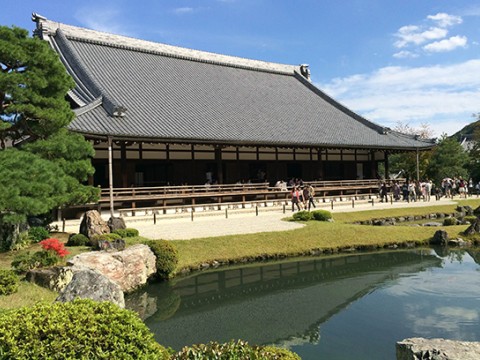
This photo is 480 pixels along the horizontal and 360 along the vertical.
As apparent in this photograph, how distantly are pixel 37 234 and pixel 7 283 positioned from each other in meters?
5.87

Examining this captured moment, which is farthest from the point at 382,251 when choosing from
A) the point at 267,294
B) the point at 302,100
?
the point at 302,100

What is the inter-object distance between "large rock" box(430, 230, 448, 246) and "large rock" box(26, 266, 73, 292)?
1486 centimetres

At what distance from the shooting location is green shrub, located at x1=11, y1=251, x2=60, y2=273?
11413 mm

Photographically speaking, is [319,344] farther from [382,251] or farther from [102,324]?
[382,251]

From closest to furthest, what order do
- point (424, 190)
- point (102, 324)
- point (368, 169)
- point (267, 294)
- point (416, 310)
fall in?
point (102, 324) < point (416, 310) < point (267, 294) < point (424, 190) < point (368, 169)

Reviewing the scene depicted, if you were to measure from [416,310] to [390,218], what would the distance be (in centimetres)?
1571

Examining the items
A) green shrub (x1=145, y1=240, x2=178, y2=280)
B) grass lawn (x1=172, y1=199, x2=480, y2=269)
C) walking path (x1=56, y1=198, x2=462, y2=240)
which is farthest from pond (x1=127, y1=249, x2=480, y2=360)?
walking path (x1=56, y1=198, x2=462, y2=240)

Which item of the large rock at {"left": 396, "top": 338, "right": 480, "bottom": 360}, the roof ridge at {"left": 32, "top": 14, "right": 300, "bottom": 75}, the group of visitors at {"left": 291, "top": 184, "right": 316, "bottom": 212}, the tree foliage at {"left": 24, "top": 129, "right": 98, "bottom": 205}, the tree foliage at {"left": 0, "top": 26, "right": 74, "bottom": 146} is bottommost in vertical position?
the large rock at {"left": 396, "top": 338, "right": 480, "bottom": 360}

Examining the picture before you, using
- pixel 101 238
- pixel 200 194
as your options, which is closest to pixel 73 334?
pixel 101 238

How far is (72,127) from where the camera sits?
2006cm

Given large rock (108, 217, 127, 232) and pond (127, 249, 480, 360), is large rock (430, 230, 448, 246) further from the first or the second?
large rock (108, 217, 127, 232)

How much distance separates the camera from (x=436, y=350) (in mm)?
5062

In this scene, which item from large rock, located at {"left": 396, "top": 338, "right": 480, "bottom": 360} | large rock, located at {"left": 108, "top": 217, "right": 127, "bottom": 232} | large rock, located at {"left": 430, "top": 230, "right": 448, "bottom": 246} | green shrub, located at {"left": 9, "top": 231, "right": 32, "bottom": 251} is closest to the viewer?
large rock, located at {"left": 396, "top": 338, "right": 480, "bottom": 360}

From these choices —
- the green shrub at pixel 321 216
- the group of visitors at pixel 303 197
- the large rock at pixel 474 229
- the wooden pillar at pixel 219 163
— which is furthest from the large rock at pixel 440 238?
the wooden pillar at pixel 219 163
